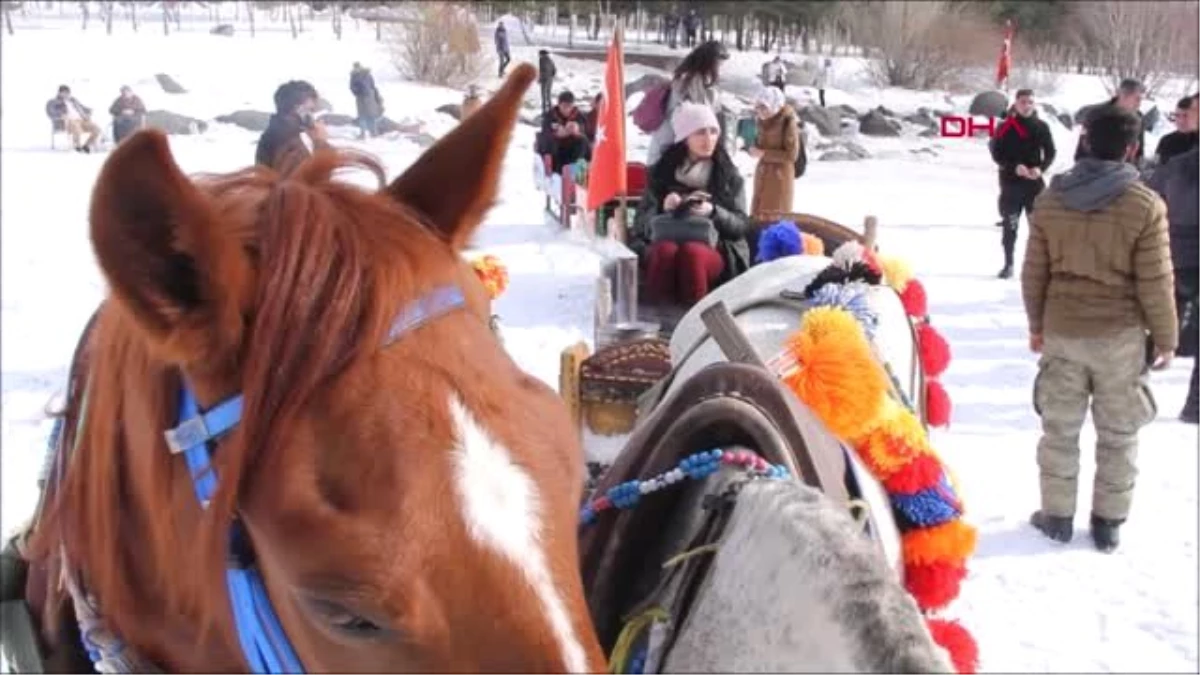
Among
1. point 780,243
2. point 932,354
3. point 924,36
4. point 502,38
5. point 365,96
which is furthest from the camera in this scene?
point 924,36

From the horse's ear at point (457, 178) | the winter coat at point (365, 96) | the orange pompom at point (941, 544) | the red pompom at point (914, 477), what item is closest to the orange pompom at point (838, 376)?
the red pompom at point (914, 477)

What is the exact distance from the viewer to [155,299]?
1.08 metres

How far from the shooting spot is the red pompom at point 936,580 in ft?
7.23

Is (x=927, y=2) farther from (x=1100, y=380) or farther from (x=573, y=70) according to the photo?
(x=1100, y=380)

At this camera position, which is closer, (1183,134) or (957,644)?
(957,644)

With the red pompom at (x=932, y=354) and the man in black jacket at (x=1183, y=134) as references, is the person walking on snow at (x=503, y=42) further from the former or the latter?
the red pompom at (x=932, y=354)

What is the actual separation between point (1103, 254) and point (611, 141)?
2257 mm

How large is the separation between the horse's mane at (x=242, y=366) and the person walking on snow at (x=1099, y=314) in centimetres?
374

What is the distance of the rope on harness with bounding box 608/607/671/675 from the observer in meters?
1.60

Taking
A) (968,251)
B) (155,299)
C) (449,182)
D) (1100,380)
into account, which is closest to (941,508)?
(449,182)

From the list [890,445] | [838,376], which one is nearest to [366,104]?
[838,376]

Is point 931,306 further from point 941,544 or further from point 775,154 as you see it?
point 941,544

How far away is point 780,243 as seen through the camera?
4.53 m

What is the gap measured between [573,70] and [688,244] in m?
11.3
